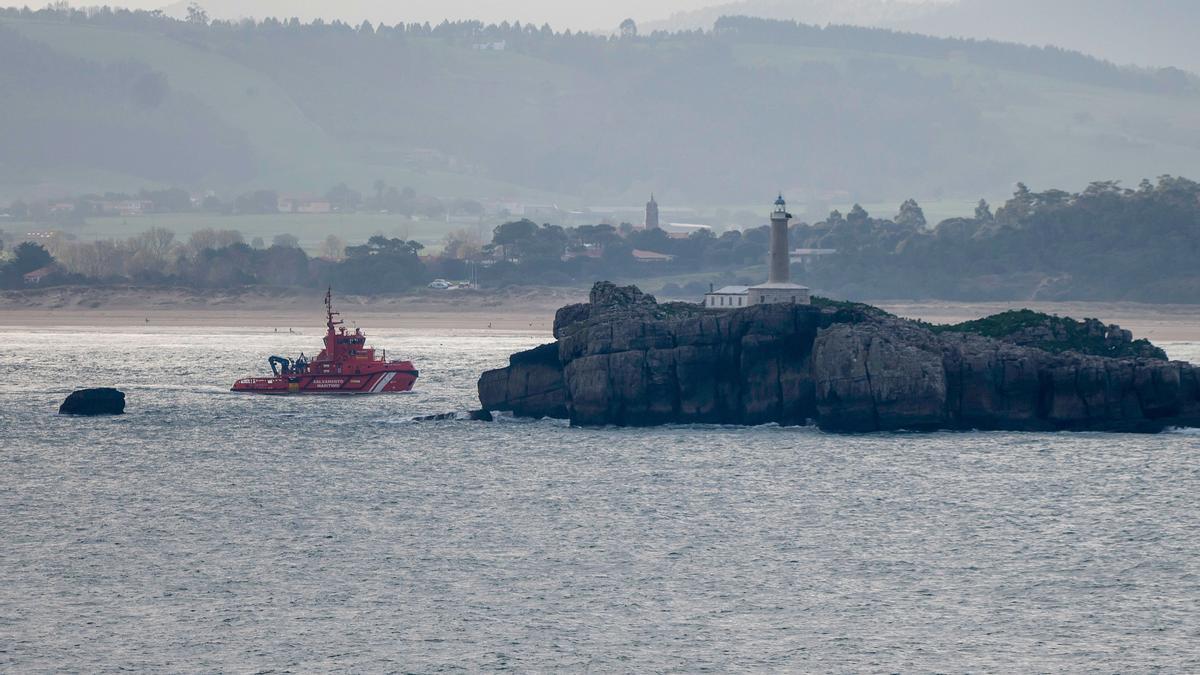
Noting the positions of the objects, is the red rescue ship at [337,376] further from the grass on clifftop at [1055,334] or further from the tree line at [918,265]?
the tree line at [918,265]

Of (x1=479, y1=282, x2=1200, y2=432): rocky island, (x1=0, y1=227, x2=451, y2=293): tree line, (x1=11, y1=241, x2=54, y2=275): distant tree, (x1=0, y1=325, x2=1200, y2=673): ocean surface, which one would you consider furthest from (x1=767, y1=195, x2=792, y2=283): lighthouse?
(x1=11, y1=241, x2=54, y2=275): distant tree

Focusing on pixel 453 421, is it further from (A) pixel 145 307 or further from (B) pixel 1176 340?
(A) pixel 145 307

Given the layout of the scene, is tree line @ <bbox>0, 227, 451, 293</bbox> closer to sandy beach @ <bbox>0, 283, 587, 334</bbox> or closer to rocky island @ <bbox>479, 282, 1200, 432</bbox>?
sandy beach @ <bbox>0, 283, 587, 334</bbox>

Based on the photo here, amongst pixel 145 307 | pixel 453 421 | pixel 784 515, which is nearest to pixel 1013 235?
pixel 145 307

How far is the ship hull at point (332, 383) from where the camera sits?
101312 millimetres

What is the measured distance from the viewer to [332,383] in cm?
10312

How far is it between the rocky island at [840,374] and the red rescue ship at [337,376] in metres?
15.6

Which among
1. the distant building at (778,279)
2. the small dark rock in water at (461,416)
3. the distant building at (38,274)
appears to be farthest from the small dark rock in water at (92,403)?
the distant building at (38,274)

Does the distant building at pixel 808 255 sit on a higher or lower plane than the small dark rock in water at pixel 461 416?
higher

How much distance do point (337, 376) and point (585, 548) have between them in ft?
154

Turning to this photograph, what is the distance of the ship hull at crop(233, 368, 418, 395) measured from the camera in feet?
332

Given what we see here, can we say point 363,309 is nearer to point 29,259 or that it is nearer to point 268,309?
point 268,309

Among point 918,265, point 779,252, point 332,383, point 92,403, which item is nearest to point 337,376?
point 332,383

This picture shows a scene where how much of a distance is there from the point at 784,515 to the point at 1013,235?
12837 centimetres
